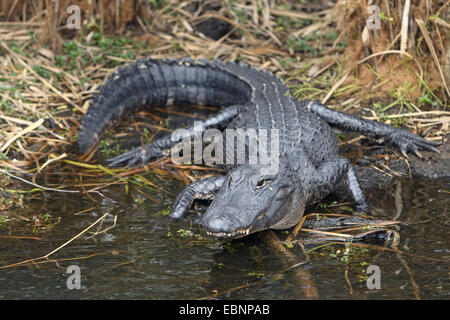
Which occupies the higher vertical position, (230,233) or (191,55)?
(191,55)

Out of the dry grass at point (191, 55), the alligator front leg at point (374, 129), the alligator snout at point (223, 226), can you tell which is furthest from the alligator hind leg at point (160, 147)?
the alligator snout at point (223, 226)

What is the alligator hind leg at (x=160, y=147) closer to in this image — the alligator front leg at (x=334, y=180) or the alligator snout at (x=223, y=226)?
the alligator front leg at (x=334, y=180)

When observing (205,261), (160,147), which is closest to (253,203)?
(205,261)

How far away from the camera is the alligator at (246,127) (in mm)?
3708

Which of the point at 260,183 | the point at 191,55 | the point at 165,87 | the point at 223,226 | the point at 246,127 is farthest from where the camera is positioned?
the point at 191,55

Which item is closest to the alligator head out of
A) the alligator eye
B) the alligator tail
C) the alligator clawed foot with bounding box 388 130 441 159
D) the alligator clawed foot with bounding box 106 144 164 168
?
the alligator eye

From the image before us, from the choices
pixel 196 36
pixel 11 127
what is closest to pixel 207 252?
pixel 11 127

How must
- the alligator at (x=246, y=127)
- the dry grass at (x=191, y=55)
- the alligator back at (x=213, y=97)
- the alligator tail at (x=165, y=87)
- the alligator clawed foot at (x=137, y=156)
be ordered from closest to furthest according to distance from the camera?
the alligator at (x=246, y=127)
the alligator back at (x=213, y=97)
the alligator clawed foot at (x=137, y=156)
the dry grass at (x=191, y=55)
the alligator tail at (x=165, y=87)

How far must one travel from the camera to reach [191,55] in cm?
671

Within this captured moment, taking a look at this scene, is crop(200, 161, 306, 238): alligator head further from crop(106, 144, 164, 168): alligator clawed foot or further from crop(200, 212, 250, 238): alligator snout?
crop(106, 144, 164, 168): alligator clawed foot

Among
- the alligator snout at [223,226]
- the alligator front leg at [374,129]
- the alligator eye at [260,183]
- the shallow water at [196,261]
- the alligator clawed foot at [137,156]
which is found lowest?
the shallow water at [196,261]

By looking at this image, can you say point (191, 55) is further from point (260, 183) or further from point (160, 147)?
point (260, 183)

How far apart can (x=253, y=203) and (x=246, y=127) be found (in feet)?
4.09
